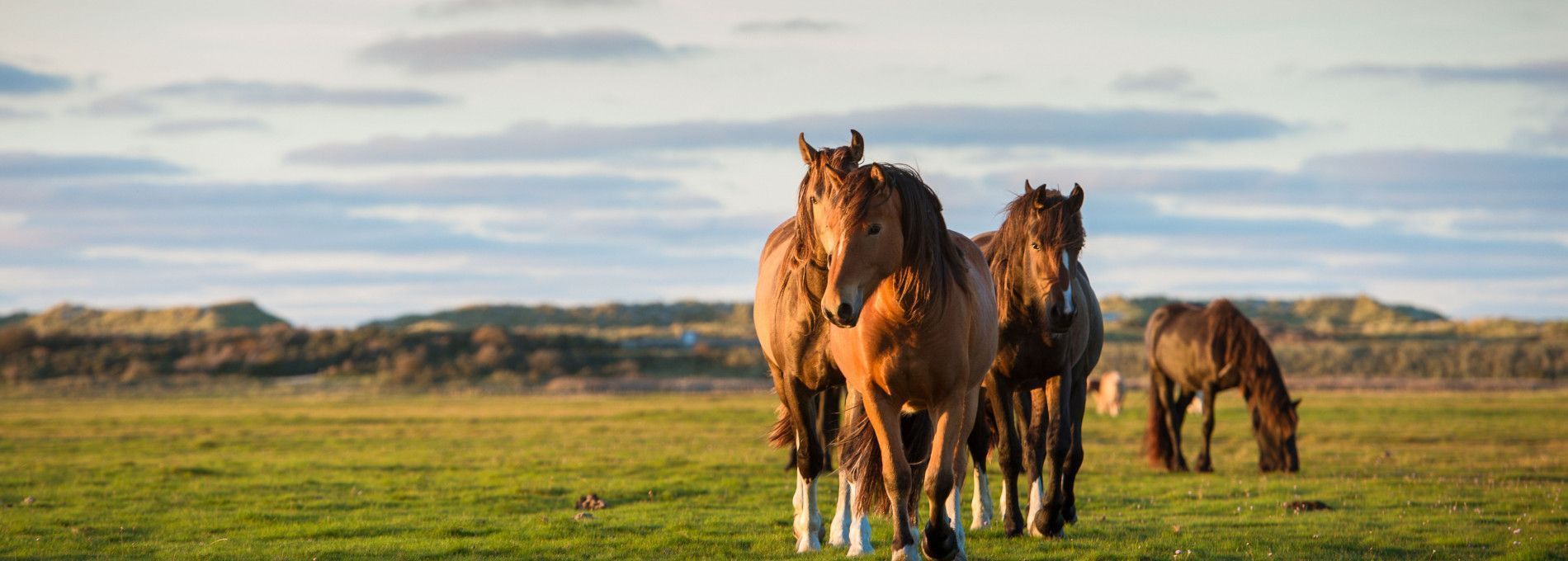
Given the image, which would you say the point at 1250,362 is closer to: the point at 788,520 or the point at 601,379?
the point at 788,520

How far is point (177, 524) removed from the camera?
1076 cm

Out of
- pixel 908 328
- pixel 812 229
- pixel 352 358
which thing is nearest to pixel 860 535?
pixel 908 328

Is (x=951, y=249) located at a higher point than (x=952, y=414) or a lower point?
higher

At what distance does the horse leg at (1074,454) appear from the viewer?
29.2ft

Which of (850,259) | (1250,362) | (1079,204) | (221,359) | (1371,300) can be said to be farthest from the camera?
(1371,300)

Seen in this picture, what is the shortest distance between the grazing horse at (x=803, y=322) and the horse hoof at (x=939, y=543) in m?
1.22

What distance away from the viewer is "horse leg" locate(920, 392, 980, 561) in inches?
264

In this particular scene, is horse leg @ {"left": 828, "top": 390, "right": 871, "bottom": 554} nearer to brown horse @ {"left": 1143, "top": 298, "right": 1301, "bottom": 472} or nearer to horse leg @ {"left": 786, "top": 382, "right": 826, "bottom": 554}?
horse leg @ {"left": 786, "top": 382, "right": 826, "bottom": 554}

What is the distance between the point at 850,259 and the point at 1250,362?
12.3 meters

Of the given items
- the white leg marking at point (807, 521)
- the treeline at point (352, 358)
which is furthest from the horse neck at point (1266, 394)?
the treeline at point (352, 358)

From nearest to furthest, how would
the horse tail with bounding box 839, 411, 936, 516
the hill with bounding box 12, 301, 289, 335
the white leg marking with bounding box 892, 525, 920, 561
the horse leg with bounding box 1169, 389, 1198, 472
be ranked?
the white leg marking with bounding box 892, 525, 920, 561 < the horse tail with bounding box 839, 411, 936, 516 < the horse leg with bounding box 1169, 389, 1198, 472 < the hill with bounding box 12, 301, 289, 335

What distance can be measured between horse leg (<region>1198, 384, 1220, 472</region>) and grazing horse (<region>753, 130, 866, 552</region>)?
8.71 metres

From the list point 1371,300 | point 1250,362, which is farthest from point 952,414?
point 1371,300

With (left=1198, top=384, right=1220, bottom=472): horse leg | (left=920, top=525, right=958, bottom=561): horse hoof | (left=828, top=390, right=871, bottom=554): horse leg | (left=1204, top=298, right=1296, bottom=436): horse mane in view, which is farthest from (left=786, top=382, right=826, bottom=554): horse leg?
(left=1204, top=298, right=1296, bottom=436): horse mane
